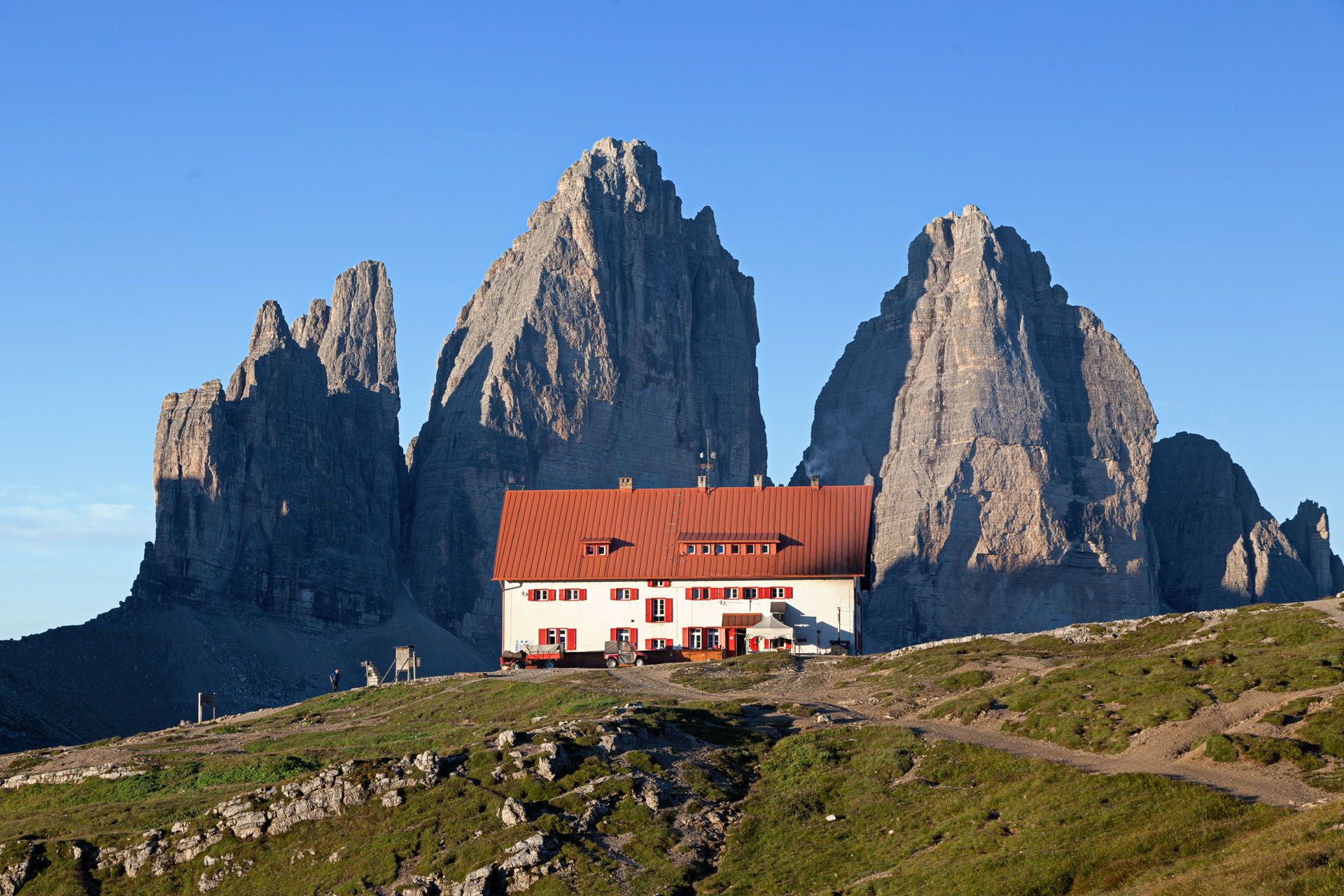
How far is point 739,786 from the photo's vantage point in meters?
52.0

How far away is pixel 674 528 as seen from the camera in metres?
104

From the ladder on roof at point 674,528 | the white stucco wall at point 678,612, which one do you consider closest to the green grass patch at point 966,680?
the white stucco wall at point 678,612

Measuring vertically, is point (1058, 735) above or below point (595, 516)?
below

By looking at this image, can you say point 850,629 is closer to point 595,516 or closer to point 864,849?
point 595,516

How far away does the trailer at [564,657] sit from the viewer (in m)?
93.9

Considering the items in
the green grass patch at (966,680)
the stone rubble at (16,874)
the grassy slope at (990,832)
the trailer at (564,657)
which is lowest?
the stone rubble at (16,874)

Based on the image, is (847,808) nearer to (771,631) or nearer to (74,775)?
(74,775)

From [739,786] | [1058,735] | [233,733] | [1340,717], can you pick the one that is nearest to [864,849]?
[739,786]

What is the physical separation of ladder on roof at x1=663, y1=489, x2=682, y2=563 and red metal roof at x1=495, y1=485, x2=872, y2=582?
0.08 metres

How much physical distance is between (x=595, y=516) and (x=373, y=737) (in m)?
40.8

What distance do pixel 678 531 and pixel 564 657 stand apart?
39.6 ft

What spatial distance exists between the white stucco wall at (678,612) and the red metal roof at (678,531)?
0.59 meters

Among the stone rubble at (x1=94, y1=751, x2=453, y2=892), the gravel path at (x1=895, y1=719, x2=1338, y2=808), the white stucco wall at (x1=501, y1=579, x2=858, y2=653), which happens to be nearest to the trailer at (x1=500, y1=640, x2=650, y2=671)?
the white stucco wall at (x1=501, y1=579, x2=858, y2=653)

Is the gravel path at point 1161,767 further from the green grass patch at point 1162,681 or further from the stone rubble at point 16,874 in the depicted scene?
the stone rubble at point 16,874
